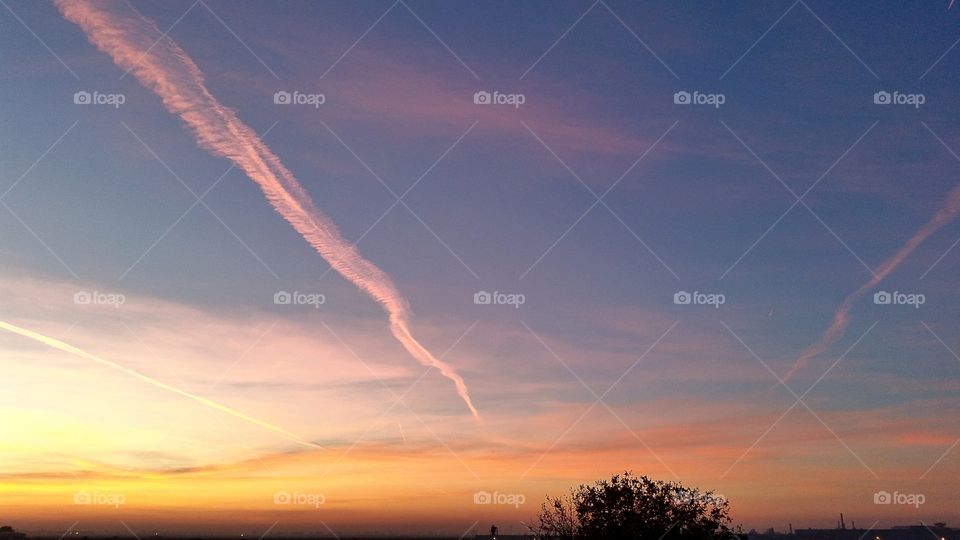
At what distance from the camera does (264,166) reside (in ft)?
121

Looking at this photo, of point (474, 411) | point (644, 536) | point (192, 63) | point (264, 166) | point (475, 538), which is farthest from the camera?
point (475, 538)

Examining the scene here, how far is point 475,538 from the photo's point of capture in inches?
7859

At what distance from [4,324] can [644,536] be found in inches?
1190

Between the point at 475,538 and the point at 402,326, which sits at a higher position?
the point at 475,538

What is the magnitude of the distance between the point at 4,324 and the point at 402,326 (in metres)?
17.2

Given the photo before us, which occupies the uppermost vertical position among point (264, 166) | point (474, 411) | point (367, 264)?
point (264, 166)

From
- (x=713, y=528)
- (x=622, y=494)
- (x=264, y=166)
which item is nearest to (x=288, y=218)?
(x=264, y=166)

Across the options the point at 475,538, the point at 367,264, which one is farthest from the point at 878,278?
the point at 475,538

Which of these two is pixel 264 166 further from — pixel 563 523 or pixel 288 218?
pixel 563 523

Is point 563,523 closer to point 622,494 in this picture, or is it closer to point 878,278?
point 622,494

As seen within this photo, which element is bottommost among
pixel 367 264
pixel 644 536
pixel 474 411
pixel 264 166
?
pixel 644 536

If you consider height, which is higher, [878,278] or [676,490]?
[878,278]

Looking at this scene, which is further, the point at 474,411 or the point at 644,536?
the point at 474,411

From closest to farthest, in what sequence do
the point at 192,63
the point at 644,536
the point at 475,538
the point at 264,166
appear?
the point at 192,63 → the point at 264,166 → the point at 644,536 → the point at 475,538
